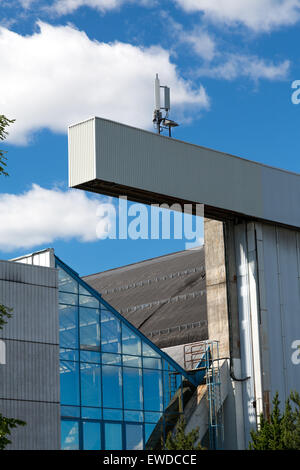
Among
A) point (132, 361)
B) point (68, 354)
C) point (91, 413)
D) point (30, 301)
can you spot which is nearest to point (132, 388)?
point (132, 361)

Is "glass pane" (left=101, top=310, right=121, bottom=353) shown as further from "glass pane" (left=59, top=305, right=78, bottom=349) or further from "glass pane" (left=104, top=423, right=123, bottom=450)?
"glass pane" (left=104, top=423, right=123, bottom=450)

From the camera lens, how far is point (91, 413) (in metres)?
36.3

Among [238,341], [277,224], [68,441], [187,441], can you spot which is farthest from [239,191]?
[187,441]

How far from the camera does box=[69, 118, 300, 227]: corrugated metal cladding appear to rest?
117 feet

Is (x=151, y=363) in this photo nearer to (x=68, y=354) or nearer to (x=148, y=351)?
(x=148, y=351)

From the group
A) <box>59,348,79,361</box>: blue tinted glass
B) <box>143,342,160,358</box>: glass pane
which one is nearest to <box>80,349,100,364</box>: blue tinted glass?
<box>59,348,79,361</box>: blue tinted glass

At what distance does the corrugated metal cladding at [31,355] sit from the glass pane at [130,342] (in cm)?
398

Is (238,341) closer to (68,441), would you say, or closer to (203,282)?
(68,441)

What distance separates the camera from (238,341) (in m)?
40.5

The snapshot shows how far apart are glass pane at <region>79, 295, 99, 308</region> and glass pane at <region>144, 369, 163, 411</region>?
11.7 feet

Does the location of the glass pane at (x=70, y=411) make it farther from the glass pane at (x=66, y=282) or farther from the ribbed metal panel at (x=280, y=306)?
the ribbed metal panel at (x=280, y=306)

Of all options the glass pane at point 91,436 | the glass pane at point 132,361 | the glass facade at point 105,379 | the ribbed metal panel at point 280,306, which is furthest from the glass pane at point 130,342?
the ribbed metal panel at point 280,306

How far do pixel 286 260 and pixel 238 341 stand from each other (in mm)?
4069

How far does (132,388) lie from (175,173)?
8219 millimetres
